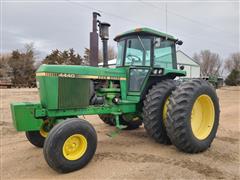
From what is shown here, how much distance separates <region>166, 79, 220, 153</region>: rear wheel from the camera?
15.7 ft

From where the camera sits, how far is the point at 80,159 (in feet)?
13.7

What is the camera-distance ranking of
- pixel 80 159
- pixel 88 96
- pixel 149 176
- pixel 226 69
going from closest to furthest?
1. pixel 149 176
2. pixel 80 159
3. pixel 88 96
4. pixel 226 69

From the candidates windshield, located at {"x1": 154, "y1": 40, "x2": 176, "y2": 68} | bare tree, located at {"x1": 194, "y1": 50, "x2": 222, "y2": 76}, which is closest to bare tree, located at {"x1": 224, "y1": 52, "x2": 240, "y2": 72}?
bare tree, located at {"x1": 194, "y1": 50, "x2": 222, "y2": 76}

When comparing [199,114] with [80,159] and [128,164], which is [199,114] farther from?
[80,159]

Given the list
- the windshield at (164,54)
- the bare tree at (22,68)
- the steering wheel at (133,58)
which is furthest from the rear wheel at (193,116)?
the bare tree at (22,68)

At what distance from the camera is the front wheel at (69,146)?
3.94 m

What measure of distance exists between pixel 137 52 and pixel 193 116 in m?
1.76

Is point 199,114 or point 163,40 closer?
point 199,114

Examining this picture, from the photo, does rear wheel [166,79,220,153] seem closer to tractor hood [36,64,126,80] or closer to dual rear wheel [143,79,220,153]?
dual rear wheel [143,79,220,153]

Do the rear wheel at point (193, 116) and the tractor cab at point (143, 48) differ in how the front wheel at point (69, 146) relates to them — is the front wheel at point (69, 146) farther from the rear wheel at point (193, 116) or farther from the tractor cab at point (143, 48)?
the tractor cab at point (143, 48)

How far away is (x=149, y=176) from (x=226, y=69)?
66.5 meters

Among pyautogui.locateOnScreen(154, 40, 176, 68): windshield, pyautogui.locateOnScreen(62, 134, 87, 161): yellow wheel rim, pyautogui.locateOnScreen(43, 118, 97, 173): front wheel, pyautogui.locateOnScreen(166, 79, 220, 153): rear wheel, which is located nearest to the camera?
pyautogui.locateOnScreen(43, 118, 97, 173): front wheel

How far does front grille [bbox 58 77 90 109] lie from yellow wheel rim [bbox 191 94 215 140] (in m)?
2.15

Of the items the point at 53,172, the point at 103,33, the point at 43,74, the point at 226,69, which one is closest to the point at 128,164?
the point at 53,172
